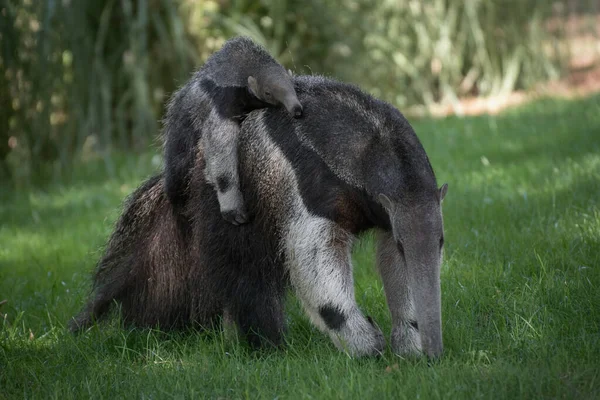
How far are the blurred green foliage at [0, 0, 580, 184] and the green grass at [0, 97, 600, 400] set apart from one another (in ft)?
7.61

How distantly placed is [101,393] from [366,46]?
10.4 meters

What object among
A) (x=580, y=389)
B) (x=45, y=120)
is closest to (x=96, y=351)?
(x=580, y=389)

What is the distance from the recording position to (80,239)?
765 centimetres

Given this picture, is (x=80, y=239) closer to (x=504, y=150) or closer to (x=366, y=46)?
(x=504, y=150)

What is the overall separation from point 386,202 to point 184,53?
8304mm

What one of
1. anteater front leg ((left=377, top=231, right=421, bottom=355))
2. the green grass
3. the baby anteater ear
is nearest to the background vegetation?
the green grass

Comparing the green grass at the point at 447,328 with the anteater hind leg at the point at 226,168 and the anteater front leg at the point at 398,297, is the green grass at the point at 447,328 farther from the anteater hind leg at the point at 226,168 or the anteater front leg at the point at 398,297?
the anteater hind leg at the point at 226,168

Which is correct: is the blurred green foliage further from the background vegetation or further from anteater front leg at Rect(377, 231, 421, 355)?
anteater front leg at Rect(377, 231, 421, 355)

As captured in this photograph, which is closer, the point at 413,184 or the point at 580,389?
the point at 580,389

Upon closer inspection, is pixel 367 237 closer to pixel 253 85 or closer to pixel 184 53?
pixel 253 85

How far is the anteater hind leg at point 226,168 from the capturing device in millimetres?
4457

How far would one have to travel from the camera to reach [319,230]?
4.00 meters

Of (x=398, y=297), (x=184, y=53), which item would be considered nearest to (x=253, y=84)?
(x=398, y=297)

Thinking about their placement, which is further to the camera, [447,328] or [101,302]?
[101,302]
